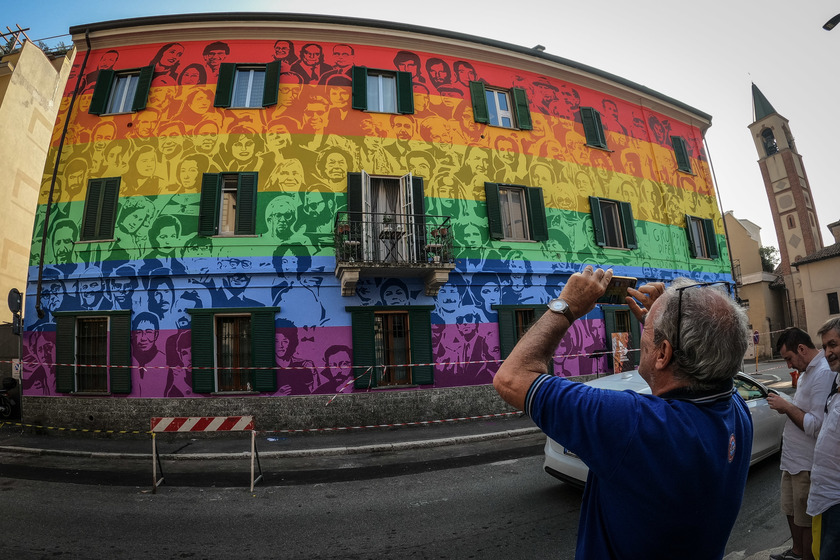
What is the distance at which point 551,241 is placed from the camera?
43.2 feet

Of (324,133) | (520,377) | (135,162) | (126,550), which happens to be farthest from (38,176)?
(520,377)

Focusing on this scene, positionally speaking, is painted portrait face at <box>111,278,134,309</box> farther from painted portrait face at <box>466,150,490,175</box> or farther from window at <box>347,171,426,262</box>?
painted portrait face at <box>466,150,490,175</box>

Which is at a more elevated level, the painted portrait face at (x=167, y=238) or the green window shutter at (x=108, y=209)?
the green window shutter at (x=108, y=209)

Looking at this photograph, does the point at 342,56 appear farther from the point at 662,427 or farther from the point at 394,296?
the point at 662,427

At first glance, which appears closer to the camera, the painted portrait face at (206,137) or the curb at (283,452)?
the curb at (283,452)

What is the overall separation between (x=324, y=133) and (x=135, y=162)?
17.0 feet

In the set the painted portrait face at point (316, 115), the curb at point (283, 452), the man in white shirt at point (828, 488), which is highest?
the painted portrait face at point (316, 115)

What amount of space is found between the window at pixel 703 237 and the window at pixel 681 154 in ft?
6.71

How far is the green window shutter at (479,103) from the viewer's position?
1297 cm

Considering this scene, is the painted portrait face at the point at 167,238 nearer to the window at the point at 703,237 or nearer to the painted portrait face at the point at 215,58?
the painted portrait face at the point at 215,58

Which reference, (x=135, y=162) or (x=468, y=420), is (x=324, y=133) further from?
(x=468, y=420)

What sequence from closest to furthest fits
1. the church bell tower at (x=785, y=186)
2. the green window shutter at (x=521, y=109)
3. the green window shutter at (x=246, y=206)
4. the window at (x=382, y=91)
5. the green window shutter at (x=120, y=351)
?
the green window shutter at (x=120, y=351), the green window shutter at (x=246, y=206), the window at (x=382, y=91), the green window shutter at (x=521, y=109), the church bell tower at (x=785, y=186)

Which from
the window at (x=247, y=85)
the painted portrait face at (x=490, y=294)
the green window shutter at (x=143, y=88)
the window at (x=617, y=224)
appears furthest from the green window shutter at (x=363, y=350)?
the window at (x=617, y=224)

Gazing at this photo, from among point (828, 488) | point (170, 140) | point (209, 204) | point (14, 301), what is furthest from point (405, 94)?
point (828, 488)
